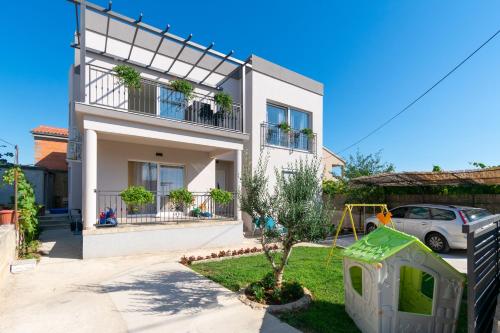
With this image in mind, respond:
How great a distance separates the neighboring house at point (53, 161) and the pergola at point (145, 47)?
10952 millimetres

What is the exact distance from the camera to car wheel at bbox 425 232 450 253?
9008 mm

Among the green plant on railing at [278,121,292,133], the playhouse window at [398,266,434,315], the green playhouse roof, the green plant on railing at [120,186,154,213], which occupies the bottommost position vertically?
the playhouse window at [398,266,434,315]

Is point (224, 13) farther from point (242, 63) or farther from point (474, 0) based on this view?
point (474, 0)

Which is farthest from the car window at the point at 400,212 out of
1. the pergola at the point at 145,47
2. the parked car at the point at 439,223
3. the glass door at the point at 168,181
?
the glass door at the point at 168,181

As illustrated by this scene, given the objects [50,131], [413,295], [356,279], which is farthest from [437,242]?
[50,131]

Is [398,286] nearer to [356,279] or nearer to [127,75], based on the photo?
[356,279]

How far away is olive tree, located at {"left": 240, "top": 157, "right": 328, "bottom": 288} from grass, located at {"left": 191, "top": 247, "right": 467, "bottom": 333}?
87 cm

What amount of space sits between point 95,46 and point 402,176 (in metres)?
13.1

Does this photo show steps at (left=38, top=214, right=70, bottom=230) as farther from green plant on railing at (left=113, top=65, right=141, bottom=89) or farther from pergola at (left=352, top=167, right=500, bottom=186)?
pergola at (left=352, top=167, right=500, bottom=186)

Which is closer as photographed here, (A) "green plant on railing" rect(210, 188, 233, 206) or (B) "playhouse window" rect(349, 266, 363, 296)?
(B) "playhouse window" rect(349, 266, 363, 296)

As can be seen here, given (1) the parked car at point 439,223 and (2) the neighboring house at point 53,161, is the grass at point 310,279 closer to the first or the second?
(1) the parked car at point 439,223

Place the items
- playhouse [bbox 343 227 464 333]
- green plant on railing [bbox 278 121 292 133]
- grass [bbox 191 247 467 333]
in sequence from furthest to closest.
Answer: green plant on railing [bbox 278 121 292 133] < grass [bbox 191 247 467 333] < playhouse [bbox 343 227 464 333]

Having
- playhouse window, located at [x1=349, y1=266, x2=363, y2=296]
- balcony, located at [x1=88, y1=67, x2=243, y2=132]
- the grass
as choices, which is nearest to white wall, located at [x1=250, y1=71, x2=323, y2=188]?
balcony, located at [x1=88, y1=67, x2=243, y2=132]

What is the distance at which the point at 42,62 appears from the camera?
12734mm
